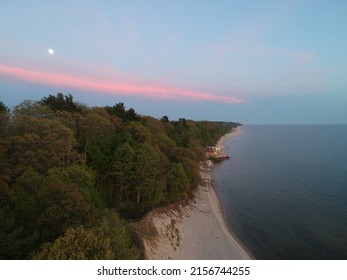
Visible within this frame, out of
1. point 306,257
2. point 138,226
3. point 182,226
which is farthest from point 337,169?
point 138,226

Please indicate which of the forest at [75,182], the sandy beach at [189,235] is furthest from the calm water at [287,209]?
the forest at [75,182]

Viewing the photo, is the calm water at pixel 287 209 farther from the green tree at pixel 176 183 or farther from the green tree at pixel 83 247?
the green tree at pixel 83 247

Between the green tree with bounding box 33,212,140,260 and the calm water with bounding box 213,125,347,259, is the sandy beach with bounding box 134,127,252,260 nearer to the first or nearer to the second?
the calm water with bounding box 213,125,347,259

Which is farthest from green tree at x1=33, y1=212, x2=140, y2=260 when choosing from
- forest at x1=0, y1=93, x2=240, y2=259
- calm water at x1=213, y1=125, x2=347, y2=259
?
calm water at x1=213, y1=125, x2=347, y2=259

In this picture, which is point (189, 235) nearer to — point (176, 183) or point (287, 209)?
point (176, 183)
